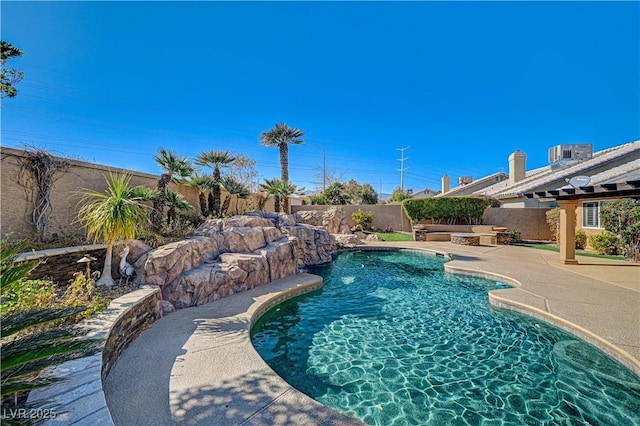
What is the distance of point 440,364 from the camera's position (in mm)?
4340

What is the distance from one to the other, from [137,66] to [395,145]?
3304 centimetres

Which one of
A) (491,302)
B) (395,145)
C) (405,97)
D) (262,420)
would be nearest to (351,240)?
(491,302)

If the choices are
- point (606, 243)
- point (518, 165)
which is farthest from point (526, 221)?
point (518, 165)

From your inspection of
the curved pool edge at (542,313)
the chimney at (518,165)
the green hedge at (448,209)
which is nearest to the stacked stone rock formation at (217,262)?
the curved pool edge at (542,313)

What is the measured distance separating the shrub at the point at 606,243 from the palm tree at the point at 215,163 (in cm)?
1748

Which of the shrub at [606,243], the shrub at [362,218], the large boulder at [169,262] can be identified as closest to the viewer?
the large boulder at [169,262]

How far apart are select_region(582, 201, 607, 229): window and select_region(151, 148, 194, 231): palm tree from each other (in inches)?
736

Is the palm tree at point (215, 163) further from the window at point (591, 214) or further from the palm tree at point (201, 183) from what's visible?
the window at point (591, 214)

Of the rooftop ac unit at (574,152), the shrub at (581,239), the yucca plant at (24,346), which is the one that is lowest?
the shrub at (581,239)

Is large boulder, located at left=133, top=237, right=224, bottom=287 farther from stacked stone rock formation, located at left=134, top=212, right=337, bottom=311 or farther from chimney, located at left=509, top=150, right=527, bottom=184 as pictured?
chimney, located at left=509, top=150, right=527, bottom=184

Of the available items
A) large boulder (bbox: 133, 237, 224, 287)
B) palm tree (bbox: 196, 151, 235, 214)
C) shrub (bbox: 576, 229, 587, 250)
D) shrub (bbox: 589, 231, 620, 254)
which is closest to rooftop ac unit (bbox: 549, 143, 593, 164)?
shrub (bbox: 576, 229, 587, 250)

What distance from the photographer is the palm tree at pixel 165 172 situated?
8633 mm

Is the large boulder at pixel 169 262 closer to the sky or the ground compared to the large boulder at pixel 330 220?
closer to the ground

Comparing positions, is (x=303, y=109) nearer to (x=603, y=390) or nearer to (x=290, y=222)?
(x=290, y=222)
